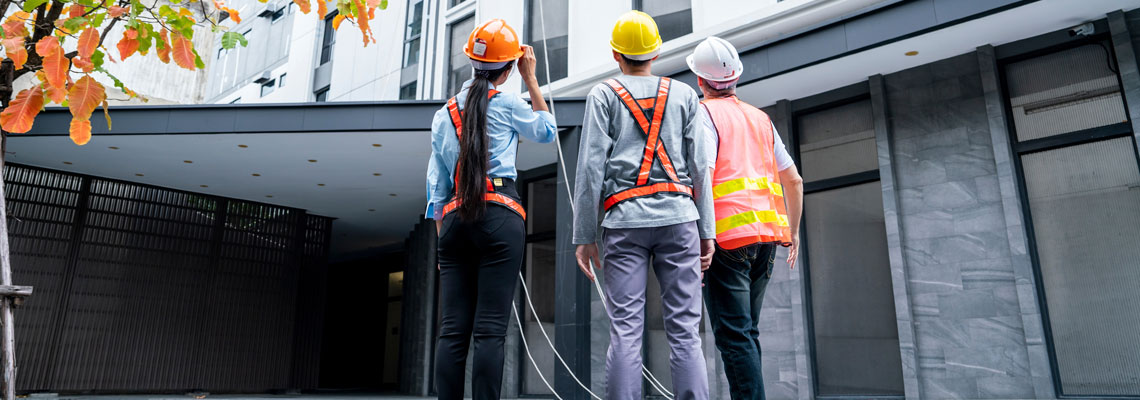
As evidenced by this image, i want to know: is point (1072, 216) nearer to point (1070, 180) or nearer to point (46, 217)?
point (1070, 180)

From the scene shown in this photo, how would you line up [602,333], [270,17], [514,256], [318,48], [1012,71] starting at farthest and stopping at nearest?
[270,17]
[318,48]
[602,333]
[1012,71]
[514,256]

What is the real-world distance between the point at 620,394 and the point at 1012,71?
5.91 m

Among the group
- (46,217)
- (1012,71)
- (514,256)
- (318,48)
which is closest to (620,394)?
(514,256)

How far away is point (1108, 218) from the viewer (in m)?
5.66

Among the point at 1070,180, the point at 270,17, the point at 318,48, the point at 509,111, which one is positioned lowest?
the point at 509,111

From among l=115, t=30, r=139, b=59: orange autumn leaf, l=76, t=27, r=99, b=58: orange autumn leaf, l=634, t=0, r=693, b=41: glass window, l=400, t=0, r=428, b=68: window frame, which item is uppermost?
l=400, t=0, r=428, b=68: window frame

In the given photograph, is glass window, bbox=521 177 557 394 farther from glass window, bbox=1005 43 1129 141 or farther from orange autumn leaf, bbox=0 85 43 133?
orange autumn leaf, bbox=0 85 43 133

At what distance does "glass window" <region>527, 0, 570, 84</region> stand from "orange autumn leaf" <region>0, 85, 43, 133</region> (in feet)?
20.3

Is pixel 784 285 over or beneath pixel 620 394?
over

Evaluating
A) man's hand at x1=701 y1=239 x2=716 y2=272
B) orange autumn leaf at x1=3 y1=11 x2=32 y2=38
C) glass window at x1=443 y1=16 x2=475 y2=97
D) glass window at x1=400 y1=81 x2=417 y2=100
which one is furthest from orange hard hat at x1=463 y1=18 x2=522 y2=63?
glass window at x1=400 y1=81 x2=417 y2=100

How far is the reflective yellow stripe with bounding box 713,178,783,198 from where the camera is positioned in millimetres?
2781

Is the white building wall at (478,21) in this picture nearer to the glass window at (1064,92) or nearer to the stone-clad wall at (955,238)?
the stone-clad wall at (955,238)

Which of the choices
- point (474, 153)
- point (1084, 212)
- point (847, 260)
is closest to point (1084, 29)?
point (1084, 212)

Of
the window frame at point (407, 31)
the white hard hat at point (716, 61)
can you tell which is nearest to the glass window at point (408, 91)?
the window frame at point (407, 31)
